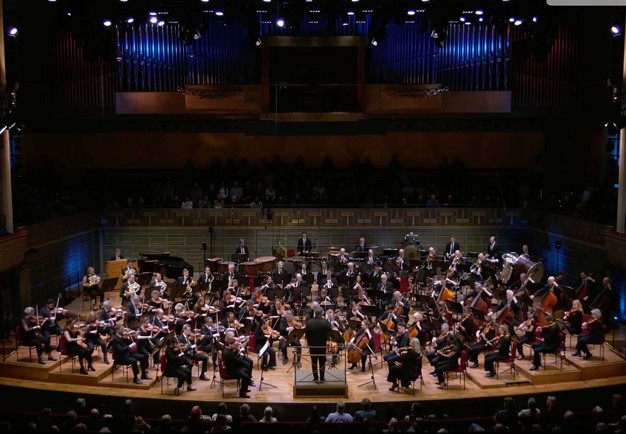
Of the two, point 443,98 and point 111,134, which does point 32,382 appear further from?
point 443,98

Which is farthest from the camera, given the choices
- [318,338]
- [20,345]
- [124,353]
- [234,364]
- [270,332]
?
[20,345]

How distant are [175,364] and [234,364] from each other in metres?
1.03

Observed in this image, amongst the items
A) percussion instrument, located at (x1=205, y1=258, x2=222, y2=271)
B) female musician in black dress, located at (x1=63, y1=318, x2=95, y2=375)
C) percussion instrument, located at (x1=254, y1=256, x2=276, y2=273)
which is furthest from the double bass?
percussion instrument, located at (x1=205, y1=258, x2=222, y2=271)

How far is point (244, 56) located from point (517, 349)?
475 inches

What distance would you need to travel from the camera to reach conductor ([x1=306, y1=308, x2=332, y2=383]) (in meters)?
13.4

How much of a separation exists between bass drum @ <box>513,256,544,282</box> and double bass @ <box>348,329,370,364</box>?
4918 millimetres

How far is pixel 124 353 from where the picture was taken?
548 inches

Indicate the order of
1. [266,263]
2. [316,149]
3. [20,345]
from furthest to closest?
[316,149], [266,263], [20,345]

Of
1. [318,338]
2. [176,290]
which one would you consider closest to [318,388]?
[318,338]

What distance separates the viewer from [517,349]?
49.9ft

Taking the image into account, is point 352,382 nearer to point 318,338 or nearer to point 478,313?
point 318,338

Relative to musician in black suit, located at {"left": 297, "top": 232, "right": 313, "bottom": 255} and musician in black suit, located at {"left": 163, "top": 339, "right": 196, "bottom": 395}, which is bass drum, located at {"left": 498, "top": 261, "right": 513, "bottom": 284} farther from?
musician in black suit, located at {"left": 163, "top": 339, "right": 196, "bottom": 395}

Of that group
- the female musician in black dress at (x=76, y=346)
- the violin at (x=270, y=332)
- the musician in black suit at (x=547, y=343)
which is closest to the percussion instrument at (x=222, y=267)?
the violin at (x=270, y=332)

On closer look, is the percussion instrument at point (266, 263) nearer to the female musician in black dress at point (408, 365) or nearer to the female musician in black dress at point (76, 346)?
Result: the female musician in black dress at point (76, 346)
